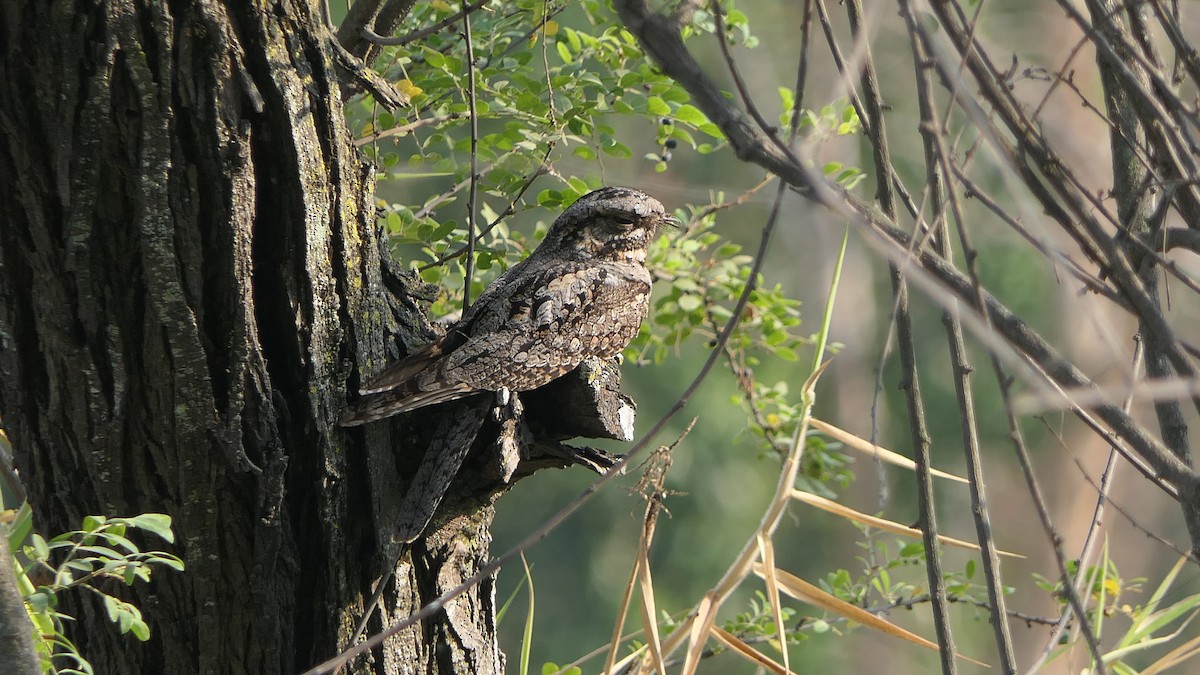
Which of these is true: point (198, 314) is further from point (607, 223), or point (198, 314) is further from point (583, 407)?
point (607, 223)

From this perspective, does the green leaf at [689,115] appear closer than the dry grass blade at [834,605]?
No

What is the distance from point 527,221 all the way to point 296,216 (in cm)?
1174

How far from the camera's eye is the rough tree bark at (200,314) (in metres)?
1.72

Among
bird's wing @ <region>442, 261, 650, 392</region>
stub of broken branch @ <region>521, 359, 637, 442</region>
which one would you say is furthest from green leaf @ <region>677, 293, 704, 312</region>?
stub of broken branch @ <region>521, 359, 637, 442</region>

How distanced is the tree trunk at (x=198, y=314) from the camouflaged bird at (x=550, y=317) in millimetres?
128

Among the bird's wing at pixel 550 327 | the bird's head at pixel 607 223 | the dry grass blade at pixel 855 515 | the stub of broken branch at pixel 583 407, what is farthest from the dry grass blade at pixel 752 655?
the bird's head at pixel 607 223

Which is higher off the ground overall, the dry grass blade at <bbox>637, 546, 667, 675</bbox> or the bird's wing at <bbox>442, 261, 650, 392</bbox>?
the bird's wing at <bbox>442, 261, 650, 392</bbox>

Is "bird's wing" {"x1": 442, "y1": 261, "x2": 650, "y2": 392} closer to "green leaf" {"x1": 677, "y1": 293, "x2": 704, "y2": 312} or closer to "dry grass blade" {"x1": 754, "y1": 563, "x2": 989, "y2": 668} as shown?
"dry grass blade" {"x1": 754, "y1": 563, "x2": 989, "y2": 668}

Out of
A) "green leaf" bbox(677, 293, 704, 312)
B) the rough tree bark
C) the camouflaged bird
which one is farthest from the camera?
"green leaf" bbox(677, 293, 704, 312)

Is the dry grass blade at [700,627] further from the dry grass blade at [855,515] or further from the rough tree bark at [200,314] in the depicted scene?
the rough tree bark at [200,314]

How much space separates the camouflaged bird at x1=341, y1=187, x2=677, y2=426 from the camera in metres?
1.96

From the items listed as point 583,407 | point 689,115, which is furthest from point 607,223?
point 583,407

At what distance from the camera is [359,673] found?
1.97 metres

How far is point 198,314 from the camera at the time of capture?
5.86 ft
